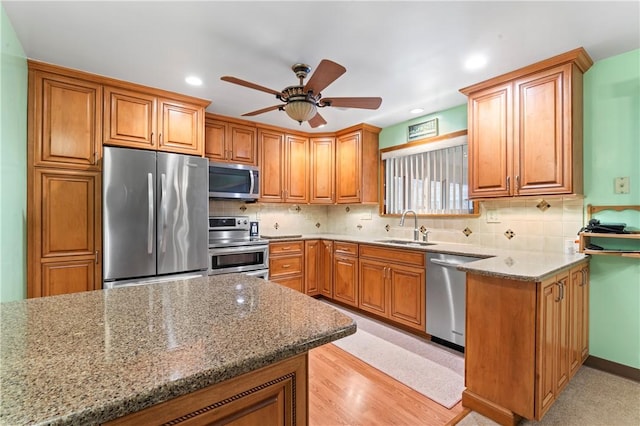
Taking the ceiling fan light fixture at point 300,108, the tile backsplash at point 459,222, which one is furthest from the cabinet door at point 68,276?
the ceiling fan light fixture at point 300,108

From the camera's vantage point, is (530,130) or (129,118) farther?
(129,118)

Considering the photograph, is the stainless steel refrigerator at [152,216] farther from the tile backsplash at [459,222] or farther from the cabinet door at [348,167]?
the cabinet door at [348,167]

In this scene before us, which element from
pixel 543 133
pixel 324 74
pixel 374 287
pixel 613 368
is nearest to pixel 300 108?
pixel 324 74

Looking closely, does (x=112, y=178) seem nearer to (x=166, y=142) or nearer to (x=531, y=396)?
(x=166, y=142)

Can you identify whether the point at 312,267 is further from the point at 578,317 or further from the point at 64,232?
the point at 578,317

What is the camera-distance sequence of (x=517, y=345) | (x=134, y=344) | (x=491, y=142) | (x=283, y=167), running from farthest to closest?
(x=283, y=167) → (x=491, y=142) → (x=517, y=345) → (x=134, y=344)

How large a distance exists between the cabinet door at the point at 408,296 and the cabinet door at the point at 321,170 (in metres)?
1.63

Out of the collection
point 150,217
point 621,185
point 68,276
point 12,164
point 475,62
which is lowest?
point 68,276

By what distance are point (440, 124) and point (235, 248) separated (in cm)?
269

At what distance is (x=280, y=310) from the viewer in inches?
38.3

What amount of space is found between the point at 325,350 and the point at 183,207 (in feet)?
6.00

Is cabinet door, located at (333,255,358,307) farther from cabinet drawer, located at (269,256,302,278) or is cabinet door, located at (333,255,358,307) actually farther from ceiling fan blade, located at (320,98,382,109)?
ceiling fan blade, located at (320,98,382,109)

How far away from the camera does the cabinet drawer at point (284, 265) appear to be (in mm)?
3656

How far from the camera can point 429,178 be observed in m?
3.48
